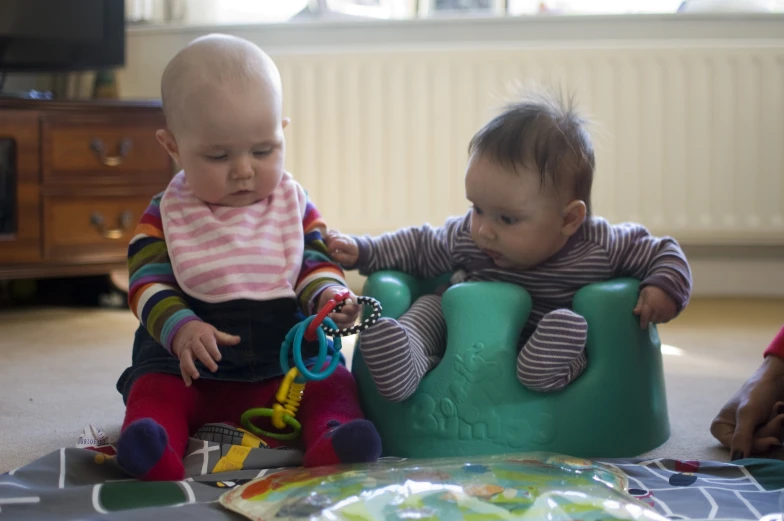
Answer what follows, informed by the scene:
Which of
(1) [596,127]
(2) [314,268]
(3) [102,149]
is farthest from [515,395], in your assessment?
(3) [102,149]

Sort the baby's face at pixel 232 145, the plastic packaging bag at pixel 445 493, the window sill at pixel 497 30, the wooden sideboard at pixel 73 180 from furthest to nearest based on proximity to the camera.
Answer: the window sill at pixel 497 30 < the wooden sideboard at pixel 73 180 < the baby's face at pixel 232 145 < the plastic packaging bag at pixel 445 493

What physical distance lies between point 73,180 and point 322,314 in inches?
56.3

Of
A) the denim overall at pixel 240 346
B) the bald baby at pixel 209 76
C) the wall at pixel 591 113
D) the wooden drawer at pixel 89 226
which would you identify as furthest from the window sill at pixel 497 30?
the denim overall at pixel 240 346

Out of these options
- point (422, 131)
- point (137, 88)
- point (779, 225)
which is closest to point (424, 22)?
point (422, 131)

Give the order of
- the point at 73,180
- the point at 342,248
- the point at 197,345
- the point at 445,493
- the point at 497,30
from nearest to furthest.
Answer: the point at 445,493 < the point at 197,345 < the point at 342,248 < the point at 73,180 < the point at 497,30

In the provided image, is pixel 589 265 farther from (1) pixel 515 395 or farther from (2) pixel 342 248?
(2) pixel 342 248

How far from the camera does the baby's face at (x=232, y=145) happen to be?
45.7 inches

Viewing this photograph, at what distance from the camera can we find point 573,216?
49.0 inches

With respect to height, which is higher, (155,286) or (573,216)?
(573,216)

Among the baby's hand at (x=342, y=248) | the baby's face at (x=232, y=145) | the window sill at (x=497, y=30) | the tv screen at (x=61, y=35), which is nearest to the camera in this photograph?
the baby's face at (x=232, y=145)

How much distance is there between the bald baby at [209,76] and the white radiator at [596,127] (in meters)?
1.28

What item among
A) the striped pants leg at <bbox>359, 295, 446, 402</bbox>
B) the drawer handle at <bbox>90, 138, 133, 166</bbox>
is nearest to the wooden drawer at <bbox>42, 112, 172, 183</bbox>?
the drawer handle at <bbox>90, 138, 133, 166</bbox>

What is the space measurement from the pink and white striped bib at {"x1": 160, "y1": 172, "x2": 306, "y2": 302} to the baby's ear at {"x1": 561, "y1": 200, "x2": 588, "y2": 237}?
0.37 metres

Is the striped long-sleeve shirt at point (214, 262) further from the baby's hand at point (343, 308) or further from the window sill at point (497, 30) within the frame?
the window sill at point (497, 30)
